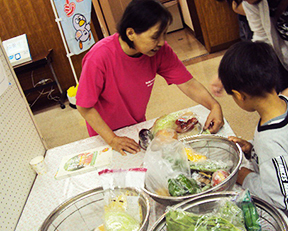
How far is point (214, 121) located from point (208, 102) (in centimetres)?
20

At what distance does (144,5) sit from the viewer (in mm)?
1426

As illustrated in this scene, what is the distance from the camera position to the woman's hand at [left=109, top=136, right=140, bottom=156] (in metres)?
1.49

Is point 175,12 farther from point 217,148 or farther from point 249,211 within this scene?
point 249,211

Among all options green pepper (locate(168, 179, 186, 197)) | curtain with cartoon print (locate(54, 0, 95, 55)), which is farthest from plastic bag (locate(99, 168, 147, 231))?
curtain with cartoon print (locate(54, 0, 95, 55))

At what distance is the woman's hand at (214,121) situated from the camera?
4.86 ft

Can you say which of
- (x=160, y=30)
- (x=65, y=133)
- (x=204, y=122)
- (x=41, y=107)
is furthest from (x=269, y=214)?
(x=41, y=107)

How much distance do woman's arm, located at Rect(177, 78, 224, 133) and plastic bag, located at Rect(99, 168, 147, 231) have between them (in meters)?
0.54

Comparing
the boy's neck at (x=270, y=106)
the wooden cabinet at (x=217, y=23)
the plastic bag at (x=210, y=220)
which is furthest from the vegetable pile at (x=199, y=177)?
the wooden cabinet at (x=217, y=23)

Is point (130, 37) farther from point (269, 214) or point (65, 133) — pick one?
point (65, 133)

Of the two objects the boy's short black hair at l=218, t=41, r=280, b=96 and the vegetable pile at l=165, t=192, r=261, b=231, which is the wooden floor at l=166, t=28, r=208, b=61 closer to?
the boy's short black hair at l=218, t=41, r=280, b=96

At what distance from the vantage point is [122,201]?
104 cm

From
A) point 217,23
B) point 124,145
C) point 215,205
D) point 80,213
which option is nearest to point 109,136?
point 124,145

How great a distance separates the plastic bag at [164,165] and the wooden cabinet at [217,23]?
3.78 meters

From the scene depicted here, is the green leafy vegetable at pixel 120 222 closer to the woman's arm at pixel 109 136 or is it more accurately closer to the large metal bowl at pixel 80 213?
the large metal bowl at pixel 80 213
